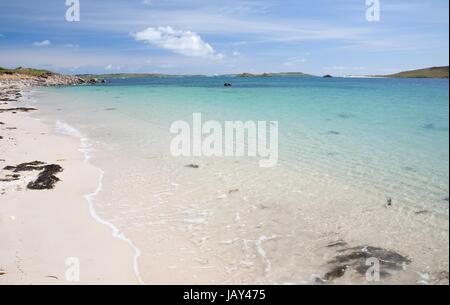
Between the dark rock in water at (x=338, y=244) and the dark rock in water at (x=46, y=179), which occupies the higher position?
the dark rock in water at (x=46, y=179)

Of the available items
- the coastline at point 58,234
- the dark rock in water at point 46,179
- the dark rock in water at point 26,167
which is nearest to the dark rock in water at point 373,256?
the coastline at point 58,234

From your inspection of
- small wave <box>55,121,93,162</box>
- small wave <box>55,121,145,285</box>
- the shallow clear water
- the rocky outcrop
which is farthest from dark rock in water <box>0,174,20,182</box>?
the rocky outcrop

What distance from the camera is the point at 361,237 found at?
26.0ft

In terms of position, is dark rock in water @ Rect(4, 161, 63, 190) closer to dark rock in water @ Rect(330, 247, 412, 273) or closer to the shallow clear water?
the shallow clear water

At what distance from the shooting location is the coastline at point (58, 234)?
636cm

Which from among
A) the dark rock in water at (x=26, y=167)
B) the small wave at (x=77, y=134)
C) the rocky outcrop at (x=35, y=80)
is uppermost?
the rocky outcrop at (x=35, y=80)

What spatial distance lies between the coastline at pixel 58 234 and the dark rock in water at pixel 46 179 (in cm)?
15

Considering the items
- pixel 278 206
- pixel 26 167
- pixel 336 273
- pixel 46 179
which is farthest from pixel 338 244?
pixel 26 167

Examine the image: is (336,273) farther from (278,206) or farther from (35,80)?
(35,80)

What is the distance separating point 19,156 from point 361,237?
526 inches

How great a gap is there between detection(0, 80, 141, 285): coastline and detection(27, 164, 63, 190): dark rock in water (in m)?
0.15

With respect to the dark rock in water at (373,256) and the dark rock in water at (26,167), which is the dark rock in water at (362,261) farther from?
the dark rock in water at (26,167)
